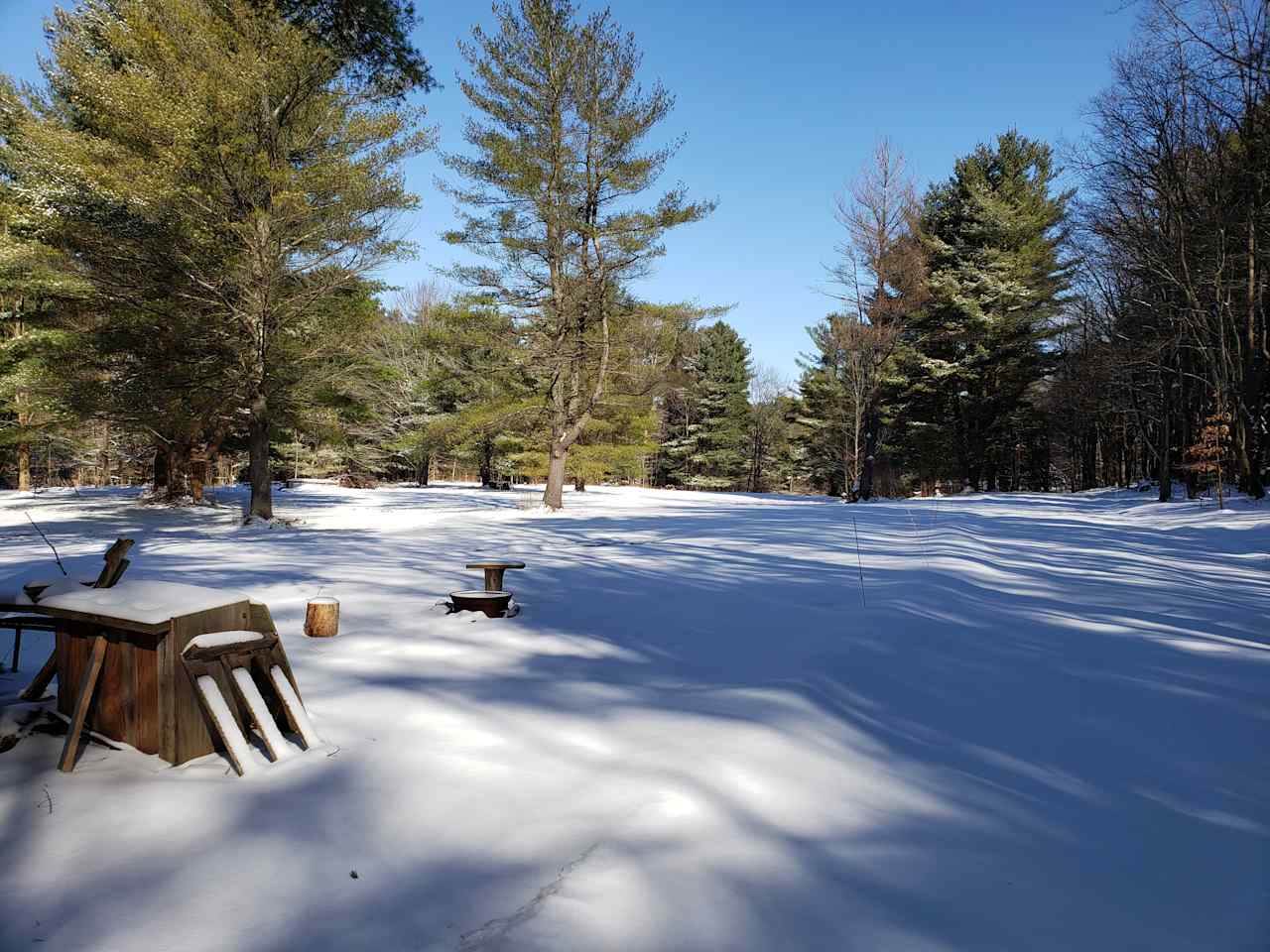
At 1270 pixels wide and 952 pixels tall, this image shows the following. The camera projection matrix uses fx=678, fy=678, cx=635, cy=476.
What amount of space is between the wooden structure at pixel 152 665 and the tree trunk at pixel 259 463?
1131 cm

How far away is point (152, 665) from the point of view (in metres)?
2.69

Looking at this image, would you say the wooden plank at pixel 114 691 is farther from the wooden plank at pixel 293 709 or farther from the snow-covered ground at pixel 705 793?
the wooden plank at pixel 293 709

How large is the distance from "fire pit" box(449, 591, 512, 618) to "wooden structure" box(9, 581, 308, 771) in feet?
8.11

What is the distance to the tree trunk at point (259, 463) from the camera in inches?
520

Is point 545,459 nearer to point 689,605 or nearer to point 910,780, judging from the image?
point 689,605

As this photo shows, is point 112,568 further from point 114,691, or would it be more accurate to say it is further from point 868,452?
point 868,452

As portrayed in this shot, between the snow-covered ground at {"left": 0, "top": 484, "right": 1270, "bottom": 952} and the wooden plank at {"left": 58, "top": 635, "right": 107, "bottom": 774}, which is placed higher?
the wooden plank at {"left": 58, "top": 635, "right": 107, "bottom": 774}

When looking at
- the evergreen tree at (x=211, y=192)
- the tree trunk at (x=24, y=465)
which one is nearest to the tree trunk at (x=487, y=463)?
the tree trunk at (x=24, y=465)

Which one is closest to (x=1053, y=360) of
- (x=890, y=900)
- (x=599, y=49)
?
(x=599, y=49)

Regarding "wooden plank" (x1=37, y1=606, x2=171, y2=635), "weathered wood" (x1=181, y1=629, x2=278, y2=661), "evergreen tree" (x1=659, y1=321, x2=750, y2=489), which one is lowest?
"weathered wood" (x1=181, y1=629, x2=278, y2=661)

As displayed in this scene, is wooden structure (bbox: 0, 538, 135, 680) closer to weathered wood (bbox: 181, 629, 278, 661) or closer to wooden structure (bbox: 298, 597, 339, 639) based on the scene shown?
weathered wood (bbox: 181, 629, 278, 661)

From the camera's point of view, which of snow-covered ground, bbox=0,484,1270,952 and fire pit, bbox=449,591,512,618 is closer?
snow-covered ground, bbox=0,484,1270,952

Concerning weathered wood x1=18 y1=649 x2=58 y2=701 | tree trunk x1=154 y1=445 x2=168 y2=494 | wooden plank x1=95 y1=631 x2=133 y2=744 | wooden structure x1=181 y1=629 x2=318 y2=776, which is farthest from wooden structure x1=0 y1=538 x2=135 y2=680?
tree trunk x1=154 y1=445 x2=168 y2=494

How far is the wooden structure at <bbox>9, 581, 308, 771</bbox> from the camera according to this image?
2672mm
